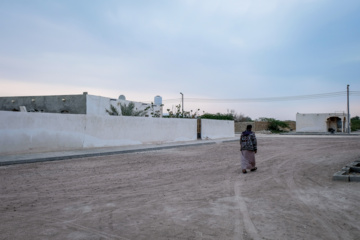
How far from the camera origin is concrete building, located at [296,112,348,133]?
154 feet

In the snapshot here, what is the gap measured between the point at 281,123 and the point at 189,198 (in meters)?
54.6

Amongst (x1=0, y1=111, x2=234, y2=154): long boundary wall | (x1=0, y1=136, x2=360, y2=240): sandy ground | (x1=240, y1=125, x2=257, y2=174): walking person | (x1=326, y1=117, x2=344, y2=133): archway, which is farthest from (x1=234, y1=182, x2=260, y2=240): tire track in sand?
(x1=326, y1=117, x2=344, y2=133): archway

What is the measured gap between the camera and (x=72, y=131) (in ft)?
51.9

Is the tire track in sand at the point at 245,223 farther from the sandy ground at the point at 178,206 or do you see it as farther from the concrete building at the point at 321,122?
the concrete building at the point at 321,122

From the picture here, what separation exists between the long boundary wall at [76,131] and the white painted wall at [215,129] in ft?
12.1

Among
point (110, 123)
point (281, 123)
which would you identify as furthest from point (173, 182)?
point (281, 123)

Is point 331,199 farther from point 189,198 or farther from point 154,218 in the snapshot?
point 154,218

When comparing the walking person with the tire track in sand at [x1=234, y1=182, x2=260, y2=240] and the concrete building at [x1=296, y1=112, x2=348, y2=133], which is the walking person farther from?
the concrete building at [x1=296, y1=112, x2=348, y2=133]

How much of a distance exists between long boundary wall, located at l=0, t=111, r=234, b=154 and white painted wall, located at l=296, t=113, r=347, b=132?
104ft

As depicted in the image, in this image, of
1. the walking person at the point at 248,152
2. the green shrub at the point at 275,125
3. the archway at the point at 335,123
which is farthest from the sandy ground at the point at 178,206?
the green shrub at the point at 275,125

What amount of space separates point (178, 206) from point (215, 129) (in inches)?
1000

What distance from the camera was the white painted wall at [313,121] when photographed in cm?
4703

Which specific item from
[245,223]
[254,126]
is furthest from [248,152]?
[254,126]

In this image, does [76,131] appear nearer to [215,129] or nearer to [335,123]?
[215,129]
